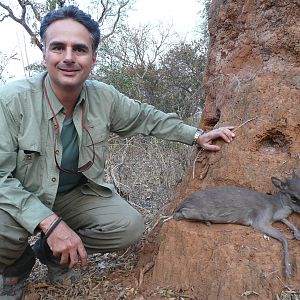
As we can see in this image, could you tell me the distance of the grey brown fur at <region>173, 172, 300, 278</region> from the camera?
11.5 ft

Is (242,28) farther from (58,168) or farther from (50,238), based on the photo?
(50,238)

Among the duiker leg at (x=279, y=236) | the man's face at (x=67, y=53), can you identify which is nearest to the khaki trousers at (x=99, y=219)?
the man's face at (x=67, y=53)

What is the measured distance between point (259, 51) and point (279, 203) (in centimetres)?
132

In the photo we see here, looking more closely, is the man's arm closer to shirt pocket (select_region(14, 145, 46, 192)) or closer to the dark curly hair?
shirt pocket (select_region(14, 145, 46, 192))

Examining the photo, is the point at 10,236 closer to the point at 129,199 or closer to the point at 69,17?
the point at 69,17

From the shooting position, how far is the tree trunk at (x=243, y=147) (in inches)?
130

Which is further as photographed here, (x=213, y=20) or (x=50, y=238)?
(x=213, y=20)

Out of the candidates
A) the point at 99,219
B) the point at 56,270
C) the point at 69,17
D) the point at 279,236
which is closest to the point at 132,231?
the point at 99,219

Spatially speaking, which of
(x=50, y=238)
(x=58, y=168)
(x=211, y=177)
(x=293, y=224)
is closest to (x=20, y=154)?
(x=58, y=168)

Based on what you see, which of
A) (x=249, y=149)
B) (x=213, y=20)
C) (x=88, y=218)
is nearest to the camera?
(x=249, y=149)

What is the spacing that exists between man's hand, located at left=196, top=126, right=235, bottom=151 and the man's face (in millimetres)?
1055

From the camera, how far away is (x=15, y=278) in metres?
3.93

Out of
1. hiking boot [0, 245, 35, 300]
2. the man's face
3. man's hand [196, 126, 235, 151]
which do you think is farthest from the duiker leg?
hiking boot [0, 245, 35, 300]

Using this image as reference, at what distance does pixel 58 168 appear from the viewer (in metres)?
3.75
